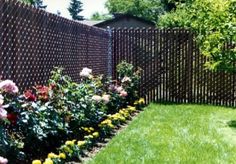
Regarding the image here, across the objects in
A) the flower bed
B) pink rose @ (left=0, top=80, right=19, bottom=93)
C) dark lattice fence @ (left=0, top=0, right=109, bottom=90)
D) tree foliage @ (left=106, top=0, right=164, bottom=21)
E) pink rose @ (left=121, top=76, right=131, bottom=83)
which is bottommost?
the flower bed

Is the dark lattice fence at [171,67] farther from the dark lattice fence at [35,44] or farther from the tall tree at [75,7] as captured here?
the tall tree at [75,7]

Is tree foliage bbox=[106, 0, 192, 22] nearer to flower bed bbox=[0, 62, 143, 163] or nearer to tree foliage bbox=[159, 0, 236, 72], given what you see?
tree foliage bbox=[159, 0, 236, 72]

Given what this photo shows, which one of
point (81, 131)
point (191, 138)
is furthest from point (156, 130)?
point (81, 131)

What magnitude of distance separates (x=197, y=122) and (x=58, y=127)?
358 centimetres

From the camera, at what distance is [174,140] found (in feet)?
22.0

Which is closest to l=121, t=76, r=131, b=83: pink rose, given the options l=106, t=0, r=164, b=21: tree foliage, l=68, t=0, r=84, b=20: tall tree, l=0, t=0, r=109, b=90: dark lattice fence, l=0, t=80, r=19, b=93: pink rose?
l=0, t=0, r=109, b=90: dark lattice fence

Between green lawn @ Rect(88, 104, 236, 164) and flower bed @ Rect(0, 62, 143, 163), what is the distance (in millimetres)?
406

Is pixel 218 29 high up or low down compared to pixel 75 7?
down

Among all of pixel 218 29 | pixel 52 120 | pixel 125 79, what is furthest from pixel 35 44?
pixel 125 79

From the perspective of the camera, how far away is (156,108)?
33.9 feet

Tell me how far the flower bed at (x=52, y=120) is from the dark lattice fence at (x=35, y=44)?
0.75 feet

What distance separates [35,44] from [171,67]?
5.90 m

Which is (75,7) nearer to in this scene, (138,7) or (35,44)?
(138,7)

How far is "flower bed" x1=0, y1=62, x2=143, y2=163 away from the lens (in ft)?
14.9
